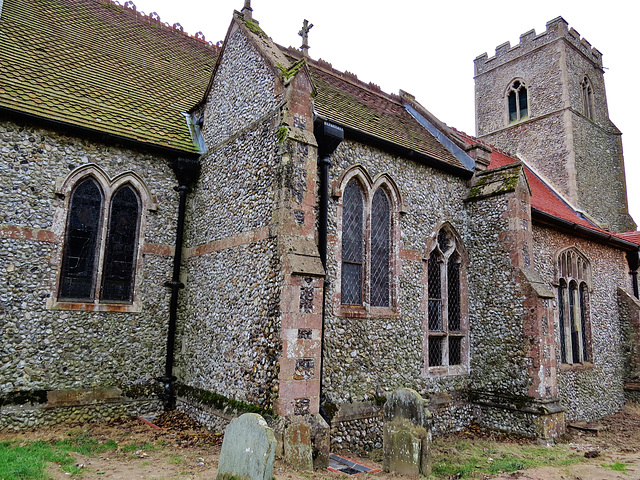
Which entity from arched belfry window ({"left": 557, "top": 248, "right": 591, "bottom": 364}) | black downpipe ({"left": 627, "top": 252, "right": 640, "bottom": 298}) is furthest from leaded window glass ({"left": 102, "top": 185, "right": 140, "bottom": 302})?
black downpipe ({"left": 627, "top": 252, "right": 640, "bottom": 298})

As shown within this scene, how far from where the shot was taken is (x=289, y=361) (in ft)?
22.6

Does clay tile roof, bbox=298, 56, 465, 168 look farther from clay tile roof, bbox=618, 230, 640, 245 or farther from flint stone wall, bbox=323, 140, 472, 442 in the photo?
clay tile roof, bbox=618, 230, 640, 245

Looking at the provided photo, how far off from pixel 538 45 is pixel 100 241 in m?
20.8

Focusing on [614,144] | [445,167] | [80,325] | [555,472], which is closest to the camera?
[555,472]

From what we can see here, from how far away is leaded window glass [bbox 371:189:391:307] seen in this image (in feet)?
31.5

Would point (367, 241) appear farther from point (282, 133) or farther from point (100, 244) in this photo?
point (100, 244)

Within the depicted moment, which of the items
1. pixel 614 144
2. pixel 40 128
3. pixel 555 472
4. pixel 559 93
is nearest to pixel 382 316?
pixel 555 472

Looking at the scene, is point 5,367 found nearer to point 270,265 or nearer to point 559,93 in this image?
point 270,265

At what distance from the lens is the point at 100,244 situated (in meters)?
9.12

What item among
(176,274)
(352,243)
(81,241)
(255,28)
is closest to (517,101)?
(255,28)

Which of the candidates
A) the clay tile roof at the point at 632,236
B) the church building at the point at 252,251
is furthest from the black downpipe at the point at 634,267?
the church building at the point at 252,251

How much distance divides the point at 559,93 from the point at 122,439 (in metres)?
20.8

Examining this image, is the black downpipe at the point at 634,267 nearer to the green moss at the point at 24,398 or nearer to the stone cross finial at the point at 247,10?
the stone cross finial at the point at 247,10

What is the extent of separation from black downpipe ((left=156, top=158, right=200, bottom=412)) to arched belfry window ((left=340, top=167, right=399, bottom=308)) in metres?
3.63
